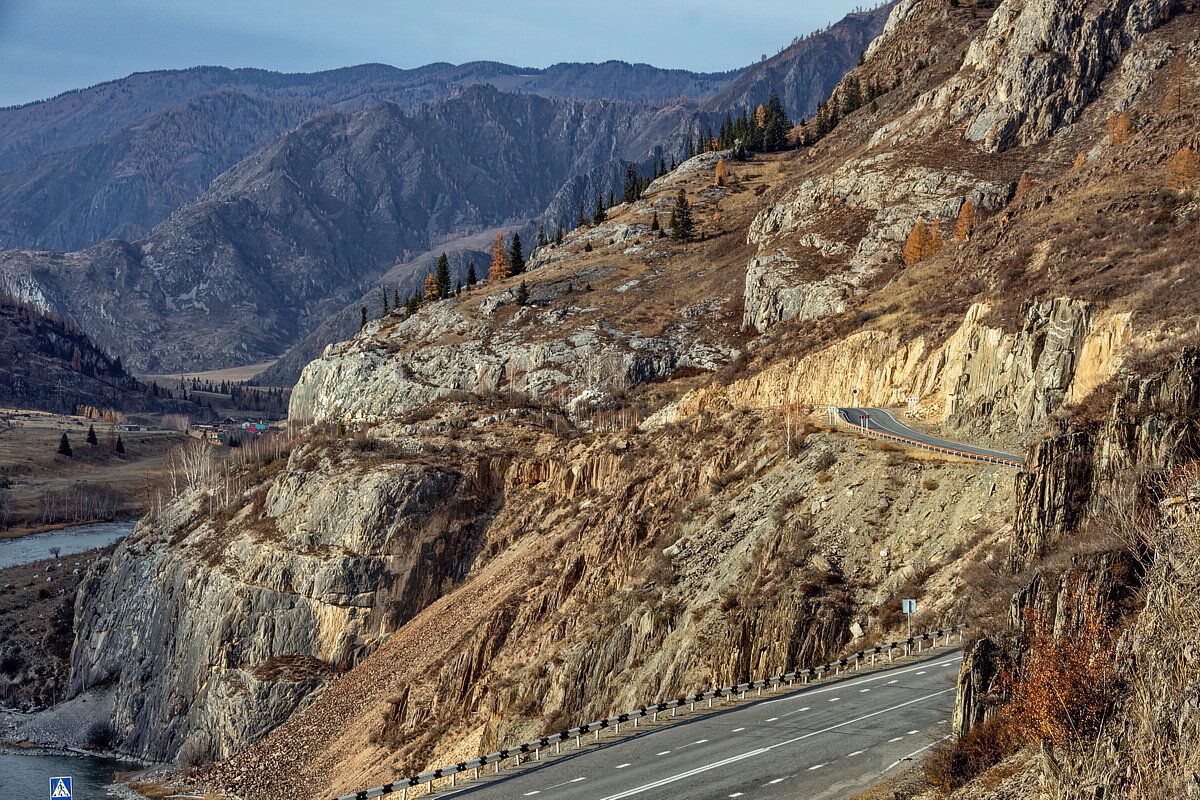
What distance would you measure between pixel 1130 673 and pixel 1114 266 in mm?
44310

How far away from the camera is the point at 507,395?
10344 cm

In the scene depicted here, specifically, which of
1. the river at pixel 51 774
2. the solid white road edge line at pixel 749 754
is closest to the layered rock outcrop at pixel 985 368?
the solid white road edge line at pixel 749 754

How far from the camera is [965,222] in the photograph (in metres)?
95.4

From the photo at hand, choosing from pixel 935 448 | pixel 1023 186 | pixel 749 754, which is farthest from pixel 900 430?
pixel 1023 186

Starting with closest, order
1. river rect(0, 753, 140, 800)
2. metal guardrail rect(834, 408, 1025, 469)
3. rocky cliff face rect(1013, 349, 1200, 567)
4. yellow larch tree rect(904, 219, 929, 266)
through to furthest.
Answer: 1. rocky cliff face rect(1013, 349, 1200, 567)
2. metal guardrail rect(834, 408, 1025, 469)
3. river rect(0, 753, 140, 800)
4. yellow larch tree rect(904, 219, 929, 266)

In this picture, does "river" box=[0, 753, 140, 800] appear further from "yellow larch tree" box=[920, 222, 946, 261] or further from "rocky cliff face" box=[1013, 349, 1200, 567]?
"yellow larch tree" box=[920, 222, 946, 261]

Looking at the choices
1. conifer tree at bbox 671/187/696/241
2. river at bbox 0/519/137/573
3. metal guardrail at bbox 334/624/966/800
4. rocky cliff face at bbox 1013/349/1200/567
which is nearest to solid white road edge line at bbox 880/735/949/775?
rocky cliff face at bbox 1013/349/1200/567

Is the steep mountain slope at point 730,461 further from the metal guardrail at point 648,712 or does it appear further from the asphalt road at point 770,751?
the asphalt road at point 770,751

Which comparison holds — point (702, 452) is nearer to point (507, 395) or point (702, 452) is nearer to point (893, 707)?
point (893, 707)

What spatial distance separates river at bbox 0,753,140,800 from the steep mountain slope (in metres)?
3.60

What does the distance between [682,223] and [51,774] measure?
95096 mm

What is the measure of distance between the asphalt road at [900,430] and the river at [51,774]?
54.4m

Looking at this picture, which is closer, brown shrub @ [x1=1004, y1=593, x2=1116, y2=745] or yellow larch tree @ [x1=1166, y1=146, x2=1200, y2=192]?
brown shrub @ [x1=1004, y1=593, x2=1116, y2=745]

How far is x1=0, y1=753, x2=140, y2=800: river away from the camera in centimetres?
7050
